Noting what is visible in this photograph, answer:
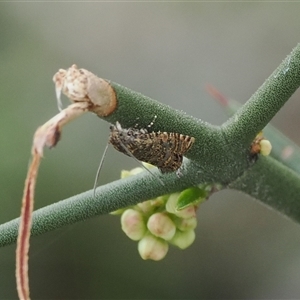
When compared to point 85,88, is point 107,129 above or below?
above

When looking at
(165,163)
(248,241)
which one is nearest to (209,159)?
(165,163)

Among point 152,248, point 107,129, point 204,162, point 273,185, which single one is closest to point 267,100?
point 204,162

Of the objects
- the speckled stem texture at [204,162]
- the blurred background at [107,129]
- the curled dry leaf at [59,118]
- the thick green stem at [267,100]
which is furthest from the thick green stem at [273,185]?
the blurred background at [107,129]

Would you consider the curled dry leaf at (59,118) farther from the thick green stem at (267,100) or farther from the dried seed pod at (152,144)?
the thick green stem at (267,100)

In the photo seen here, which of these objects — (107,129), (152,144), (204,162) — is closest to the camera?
(152,144)

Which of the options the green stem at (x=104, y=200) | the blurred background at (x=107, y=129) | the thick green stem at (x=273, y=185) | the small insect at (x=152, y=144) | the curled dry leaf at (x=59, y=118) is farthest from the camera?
the blurred background at (x=107, y=129)

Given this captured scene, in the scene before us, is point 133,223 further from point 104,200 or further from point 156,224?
point 104,200
